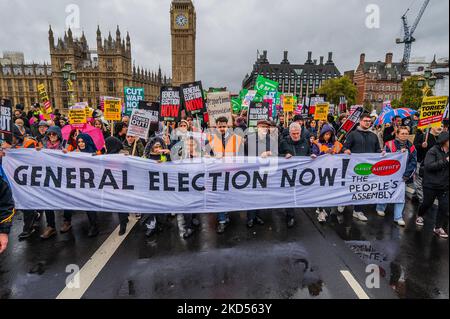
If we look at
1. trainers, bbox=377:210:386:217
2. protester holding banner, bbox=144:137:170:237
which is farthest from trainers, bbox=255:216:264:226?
trainers, bbox=377:210:386:217

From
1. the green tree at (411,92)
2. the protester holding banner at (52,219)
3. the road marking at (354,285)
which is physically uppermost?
the green tree at (411,92)

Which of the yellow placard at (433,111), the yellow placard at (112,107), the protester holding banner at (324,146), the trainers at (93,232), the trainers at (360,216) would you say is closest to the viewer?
the trainers at (93,232)

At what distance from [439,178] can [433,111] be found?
8.03ft

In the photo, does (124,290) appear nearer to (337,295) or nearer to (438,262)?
(337,295)

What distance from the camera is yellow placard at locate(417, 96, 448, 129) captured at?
598 centimetres

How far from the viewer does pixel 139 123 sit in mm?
5484

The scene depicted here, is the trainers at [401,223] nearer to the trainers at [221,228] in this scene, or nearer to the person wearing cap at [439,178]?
the person wearing cap at [439,178]

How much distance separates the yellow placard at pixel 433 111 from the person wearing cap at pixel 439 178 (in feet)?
6.62

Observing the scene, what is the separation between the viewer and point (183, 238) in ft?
15.4

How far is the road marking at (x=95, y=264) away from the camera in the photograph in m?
3.22

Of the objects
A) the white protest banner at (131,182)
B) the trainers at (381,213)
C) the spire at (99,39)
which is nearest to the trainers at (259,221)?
the white protest banner at (131,182)

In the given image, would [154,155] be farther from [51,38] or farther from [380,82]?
[51,38]

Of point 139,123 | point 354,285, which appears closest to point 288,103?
point 139,123
